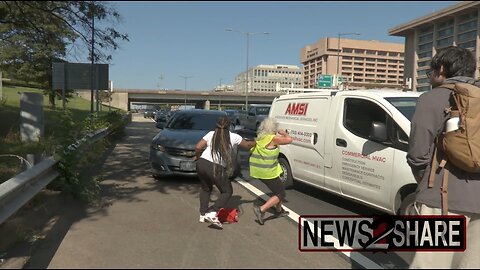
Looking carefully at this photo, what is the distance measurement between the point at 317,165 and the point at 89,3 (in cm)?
592

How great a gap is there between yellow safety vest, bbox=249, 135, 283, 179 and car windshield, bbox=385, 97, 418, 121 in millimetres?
1714

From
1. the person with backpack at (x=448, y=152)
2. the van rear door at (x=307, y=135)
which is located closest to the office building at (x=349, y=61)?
the van rear door at (x=307, y=135)

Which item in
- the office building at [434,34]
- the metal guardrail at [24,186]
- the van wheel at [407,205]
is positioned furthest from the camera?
the office building at [434,34]

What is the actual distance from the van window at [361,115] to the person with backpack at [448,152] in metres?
3.12

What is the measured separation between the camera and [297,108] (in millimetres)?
8742

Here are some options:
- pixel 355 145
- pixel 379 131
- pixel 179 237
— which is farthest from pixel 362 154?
pixel 179 237

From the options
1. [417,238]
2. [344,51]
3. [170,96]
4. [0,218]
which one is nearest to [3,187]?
[0,218]

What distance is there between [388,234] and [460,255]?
1338 millimetres

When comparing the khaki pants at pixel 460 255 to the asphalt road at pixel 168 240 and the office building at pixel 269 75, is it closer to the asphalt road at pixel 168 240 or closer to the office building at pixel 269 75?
the asphalt road at pixel 168 240

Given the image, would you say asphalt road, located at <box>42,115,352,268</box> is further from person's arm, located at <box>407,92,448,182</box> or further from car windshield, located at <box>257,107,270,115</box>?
car windshield, located at <box>257,107,270,115</box>

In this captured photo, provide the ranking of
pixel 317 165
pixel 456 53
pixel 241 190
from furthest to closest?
pixel 241 190, pixel 317 165, pixel 456 53

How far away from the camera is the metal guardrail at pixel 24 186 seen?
4961 mm

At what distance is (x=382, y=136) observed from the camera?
5.68 metres

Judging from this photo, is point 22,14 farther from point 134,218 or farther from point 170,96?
point 170,96
